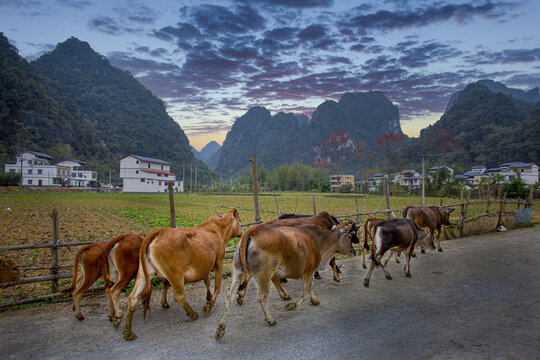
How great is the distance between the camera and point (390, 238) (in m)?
6.90

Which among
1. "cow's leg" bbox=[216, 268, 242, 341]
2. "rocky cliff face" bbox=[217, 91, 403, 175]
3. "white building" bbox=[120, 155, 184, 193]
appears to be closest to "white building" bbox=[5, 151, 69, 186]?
"white building" bbox=[120, 155, 184, 193]

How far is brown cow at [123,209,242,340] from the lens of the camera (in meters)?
4.32

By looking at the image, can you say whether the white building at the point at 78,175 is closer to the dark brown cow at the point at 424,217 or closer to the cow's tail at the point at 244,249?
the dark brown cow at the point at 424,217

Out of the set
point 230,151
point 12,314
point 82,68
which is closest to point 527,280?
point 12,314

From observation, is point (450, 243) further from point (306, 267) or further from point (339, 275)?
point (306, 267)

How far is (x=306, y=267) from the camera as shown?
5152mm

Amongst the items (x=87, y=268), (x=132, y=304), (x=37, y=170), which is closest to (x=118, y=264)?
(x=87, y=268)

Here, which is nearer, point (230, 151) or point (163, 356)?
point (163, 356)

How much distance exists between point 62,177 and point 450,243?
65.3m

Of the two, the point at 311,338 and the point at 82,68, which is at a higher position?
the point at 82,68

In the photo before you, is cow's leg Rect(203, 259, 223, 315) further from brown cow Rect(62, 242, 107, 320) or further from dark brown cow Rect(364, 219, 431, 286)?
Result: dark brown cow Rect(364, 219, 431, 286)

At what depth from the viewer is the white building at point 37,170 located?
5184cm

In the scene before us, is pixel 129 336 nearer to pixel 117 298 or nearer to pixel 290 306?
pixel 117 298

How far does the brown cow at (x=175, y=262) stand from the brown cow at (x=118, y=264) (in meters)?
0.38
